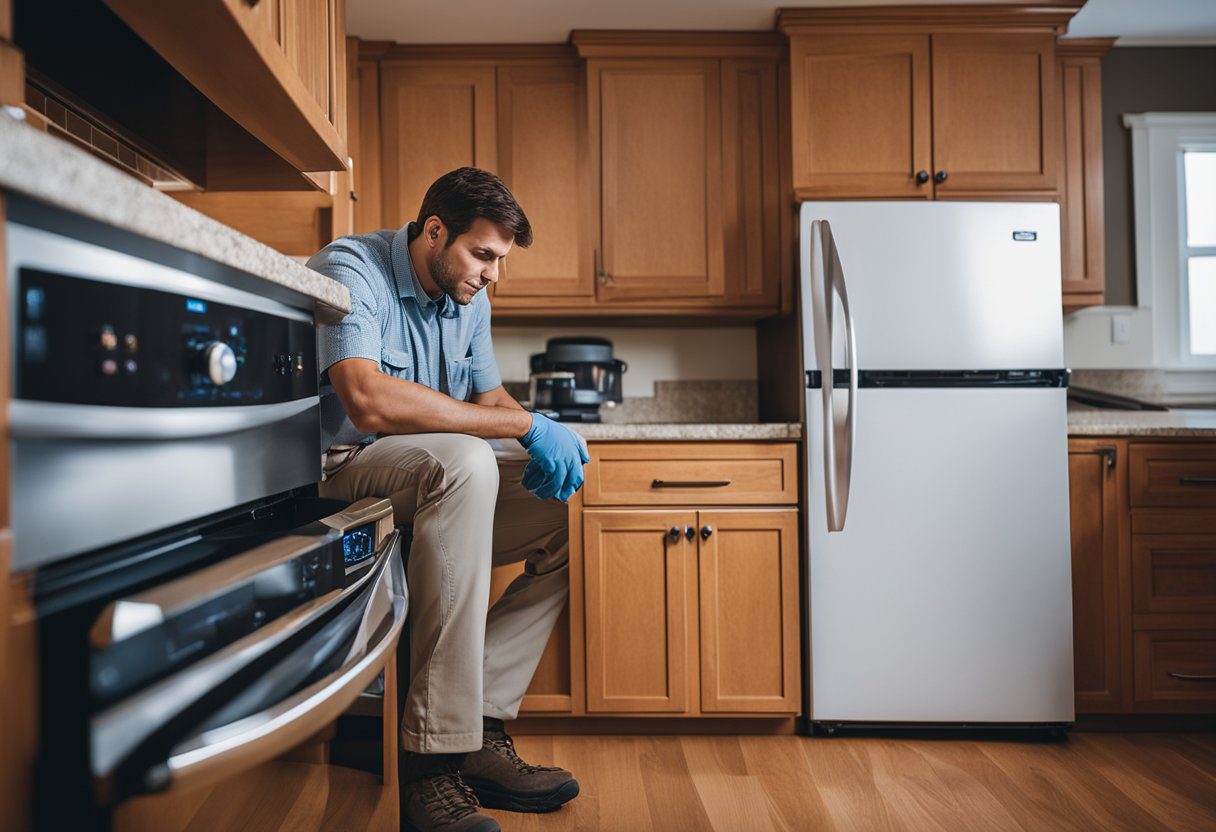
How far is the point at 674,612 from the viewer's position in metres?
2.22

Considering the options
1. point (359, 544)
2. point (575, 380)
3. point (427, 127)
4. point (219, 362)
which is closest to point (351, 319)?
point (359, 544)

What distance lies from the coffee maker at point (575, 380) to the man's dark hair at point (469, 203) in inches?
30.6

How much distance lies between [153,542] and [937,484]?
6.61ft

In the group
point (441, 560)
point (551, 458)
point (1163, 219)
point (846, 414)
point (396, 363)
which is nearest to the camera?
point (441, 560)

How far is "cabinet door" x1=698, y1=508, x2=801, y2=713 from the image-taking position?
2.22 metres

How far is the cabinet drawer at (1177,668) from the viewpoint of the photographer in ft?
7.40

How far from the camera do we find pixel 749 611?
2.24m

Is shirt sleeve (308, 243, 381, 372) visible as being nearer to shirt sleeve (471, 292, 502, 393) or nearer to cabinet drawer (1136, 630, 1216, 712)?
shirt sleeve (471, 292, 502, 393)

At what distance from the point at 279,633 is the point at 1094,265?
2766mm

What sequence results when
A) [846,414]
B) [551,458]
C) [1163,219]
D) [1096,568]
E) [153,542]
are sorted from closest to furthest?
[153,542] → [551,458] → [846,414] → [1096,568] → [1163,219]

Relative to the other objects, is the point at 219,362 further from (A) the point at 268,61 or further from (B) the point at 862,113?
(B) the point at 862,113

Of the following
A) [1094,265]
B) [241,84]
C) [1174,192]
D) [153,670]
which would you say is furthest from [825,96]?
[153,670]

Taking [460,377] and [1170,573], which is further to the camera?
[1170,573]

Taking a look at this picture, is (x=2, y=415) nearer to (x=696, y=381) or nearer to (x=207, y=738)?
(x=207, y=738)
